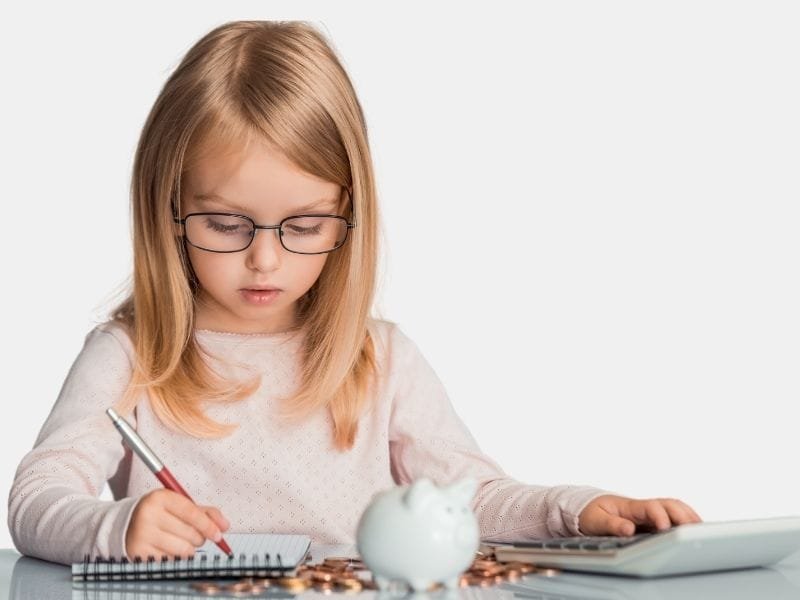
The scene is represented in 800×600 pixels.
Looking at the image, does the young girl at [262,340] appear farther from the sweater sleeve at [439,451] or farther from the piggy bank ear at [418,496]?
the piggy bank ear at [418,496]

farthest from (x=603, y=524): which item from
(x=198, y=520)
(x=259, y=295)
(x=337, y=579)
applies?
(x=259, y=295)

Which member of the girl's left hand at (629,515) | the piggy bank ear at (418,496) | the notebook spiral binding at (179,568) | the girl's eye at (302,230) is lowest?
the notebook spiral binding at (179,568)

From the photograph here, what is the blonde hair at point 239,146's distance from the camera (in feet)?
6.65

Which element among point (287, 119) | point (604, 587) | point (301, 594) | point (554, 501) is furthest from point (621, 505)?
point (287, 119)

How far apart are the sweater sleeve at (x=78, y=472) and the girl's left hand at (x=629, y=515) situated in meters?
0.58

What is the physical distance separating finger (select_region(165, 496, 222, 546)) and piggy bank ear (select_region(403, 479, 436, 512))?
0.28 metres

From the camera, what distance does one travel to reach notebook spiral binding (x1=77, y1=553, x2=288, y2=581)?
1.46 metres

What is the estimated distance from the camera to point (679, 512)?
64.4 inches

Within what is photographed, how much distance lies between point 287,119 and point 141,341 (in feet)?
1.41

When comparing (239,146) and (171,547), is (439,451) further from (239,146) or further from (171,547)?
(171,547)

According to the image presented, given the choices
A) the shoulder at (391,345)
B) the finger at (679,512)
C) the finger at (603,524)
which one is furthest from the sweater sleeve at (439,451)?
the finger at (679,512)

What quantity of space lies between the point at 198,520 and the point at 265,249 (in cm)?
56

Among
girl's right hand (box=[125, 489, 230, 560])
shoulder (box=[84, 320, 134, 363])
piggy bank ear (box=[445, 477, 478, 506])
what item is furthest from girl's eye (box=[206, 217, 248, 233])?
piggy bank ear (box=[445, 477, 478, 506])

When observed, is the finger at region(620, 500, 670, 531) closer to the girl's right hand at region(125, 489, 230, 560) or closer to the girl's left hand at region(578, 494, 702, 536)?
the girl's left hand at region(578, 494, 702, 536)
